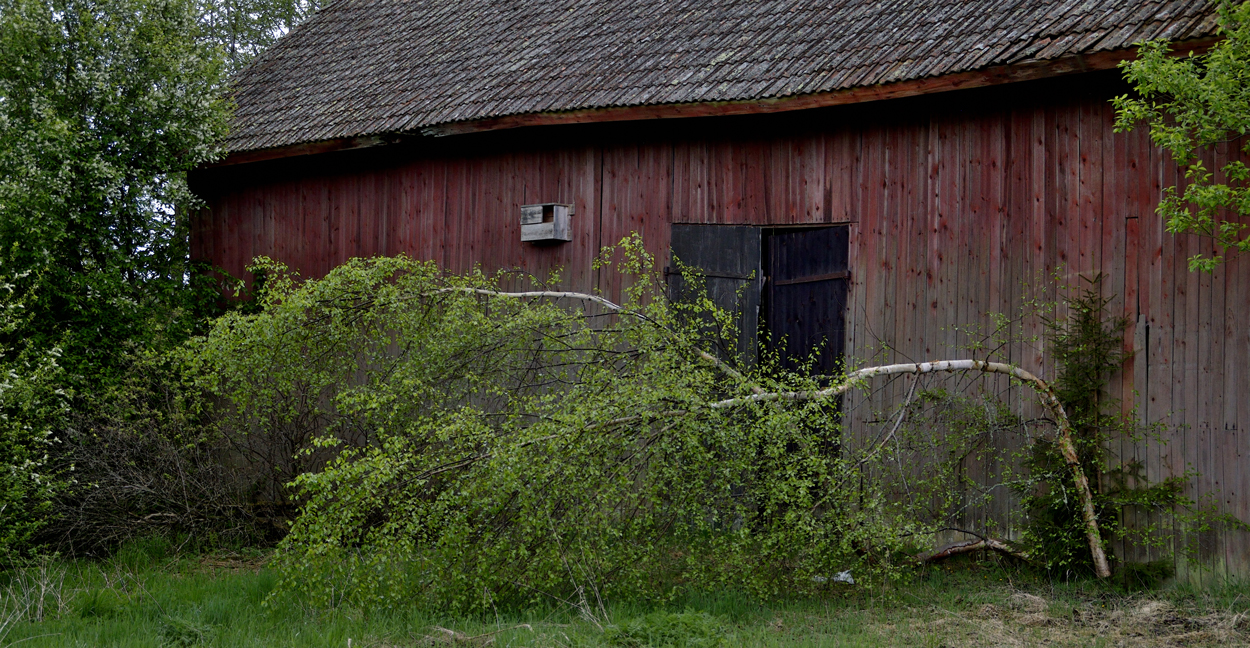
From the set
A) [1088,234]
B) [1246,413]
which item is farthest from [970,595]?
[1088,234]

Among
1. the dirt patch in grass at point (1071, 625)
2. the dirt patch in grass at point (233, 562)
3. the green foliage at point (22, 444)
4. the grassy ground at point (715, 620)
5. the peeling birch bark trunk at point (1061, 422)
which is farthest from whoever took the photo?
the dirt patch in grass at point (233, 562)

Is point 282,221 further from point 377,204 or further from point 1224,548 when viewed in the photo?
point 1224,548

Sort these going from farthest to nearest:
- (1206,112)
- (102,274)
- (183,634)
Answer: (102,274) < (1206,112) < (183,634)

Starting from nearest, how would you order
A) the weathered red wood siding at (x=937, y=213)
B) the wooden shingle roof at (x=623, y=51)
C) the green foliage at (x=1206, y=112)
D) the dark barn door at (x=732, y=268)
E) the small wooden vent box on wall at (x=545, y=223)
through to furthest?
the green foliage at (x=1206, y=112)
the weathered red wood siding at (x=937, y=213)
the wooden shingle roof at (x=623, y=51)
the dark barn door at (x=732, y=268)
the small wooden vent box on wall at (x=545, y=223)

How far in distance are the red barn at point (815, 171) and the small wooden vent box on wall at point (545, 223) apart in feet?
0.10

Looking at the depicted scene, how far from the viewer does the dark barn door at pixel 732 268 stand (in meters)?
8.05

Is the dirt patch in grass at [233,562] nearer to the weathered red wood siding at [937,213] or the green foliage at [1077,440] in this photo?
the weathered red wood siding at [937,213]

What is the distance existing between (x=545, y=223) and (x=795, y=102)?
8.22 ft

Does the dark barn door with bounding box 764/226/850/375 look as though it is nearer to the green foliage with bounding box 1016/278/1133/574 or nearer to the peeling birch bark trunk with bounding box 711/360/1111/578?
the peeling birch bark trunk with bounding box 711/360/1111/578

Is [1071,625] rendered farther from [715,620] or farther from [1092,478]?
[715,620]

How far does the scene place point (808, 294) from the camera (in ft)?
26.2

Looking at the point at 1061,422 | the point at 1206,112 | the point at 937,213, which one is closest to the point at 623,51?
the point at 937,213

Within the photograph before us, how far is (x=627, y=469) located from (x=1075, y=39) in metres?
3.66

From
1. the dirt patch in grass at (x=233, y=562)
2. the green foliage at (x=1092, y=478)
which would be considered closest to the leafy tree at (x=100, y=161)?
the dirt patch in grass at (x=233, y=562)
